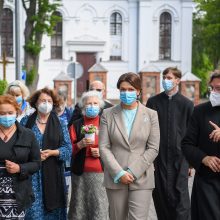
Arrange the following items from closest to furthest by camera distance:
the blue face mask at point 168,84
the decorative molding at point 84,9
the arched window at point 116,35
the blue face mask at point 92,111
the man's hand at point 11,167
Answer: the man's hand at point 11,167 → the blue face mask at point 92,111 → the blue face mask at point 168,84 → the decorative molding at point 84,9 → the arched window at point 116,35

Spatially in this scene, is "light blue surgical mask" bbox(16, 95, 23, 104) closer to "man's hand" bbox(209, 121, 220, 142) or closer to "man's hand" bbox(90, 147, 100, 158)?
"man's hand" bbox(90, 147, 100, 158)

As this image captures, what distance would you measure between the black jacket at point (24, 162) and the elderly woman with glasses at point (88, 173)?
3.96 ft

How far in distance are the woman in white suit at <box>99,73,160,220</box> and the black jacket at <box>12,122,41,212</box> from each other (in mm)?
705

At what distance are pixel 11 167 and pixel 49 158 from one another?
1164 mm

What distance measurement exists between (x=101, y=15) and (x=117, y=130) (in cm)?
3649

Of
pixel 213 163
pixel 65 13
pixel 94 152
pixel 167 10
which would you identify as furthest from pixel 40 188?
pixel 167 10

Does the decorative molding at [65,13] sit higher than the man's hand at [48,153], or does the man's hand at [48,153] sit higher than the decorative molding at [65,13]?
the decorative molding at [65,13]

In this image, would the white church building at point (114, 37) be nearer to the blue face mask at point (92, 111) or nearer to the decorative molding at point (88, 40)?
the decorative molding at point (88, 40)

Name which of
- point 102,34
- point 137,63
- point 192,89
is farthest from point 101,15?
point 192,89

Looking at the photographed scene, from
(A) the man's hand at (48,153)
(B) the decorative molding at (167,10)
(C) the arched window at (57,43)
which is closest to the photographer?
(A) the man's hand at (48,153)

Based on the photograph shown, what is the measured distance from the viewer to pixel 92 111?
7.00m

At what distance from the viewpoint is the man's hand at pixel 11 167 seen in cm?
545

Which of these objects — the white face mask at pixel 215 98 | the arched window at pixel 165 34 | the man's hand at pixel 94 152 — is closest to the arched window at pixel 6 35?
the arched window at pixel 165 34

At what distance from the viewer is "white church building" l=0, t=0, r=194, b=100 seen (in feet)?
134
